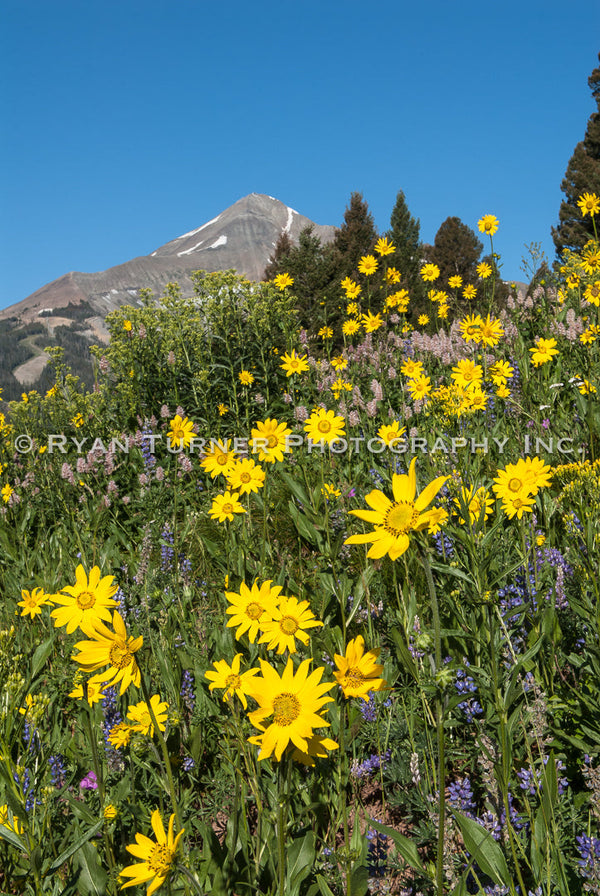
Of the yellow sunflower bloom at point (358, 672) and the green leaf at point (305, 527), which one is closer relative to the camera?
the yellow sunflower bloom at point (358, 672)

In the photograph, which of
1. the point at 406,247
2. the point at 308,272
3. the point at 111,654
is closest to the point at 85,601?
the point at 111,654

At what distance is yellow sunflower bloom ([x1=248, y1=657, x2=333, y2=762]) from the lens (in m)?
0.96

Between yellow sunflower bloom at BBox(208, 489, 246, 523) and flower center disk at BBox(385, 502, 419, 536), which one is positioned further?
yellow sunflower bloom at BBox(208, 489, 246, 523)

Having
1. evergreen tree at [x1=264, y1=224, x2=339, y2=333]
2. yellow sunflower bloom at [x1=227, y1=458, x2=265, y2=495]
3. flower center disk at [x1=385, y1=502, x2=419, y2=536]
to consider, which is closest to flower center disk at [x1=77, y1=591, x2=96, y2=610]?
flower center disk at [x1=385, y1=502, x2=419, y2=536]

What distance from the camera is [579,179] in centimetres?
3219

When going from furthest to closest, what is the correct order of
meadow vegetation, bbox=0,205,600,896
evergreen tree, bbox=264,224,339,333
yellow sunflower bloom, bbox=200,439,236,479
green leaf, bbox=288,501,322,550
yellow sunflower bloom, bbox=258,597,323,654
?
1. evergreen tree, bbox=264,224,339,333
2. green leaf, bbox=288,501,322,550
3. yellow sunflower bloom, bbox=200,439,236,479
4. yellow sunflower bloom, bbox=258,597,323,654
5. meadow vegetation, bbox=0,205,600,896

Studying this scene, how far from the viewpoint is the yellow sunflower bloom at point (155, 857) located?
97cm

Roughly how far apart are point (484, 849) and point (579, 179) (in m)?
38.2

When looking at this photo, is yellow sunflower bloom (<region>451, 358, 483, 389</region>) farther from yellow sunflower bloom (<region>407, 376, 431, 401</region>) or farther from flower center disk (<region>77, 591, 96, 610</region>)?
flower center disk (<region>77, 591, 96, 610</region>)

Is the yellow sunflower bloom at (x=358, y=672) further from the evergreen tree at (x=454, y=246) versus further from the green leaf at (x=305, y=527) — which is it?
the evergreen tree at (x=454, y=246)

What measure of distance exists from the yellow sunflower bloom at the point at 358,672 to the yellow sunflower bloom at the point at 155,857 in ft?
1.24

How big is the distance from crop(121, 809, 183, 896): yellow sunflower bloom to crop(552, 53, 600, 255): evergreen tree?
35.6 m

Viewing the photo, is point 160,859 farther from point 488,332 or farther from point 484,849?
point 488,332

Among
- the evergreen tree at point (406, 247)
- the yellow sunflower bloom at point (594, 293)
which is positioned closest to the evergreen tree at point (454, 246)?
the evergreen tree at point (406, 247)
